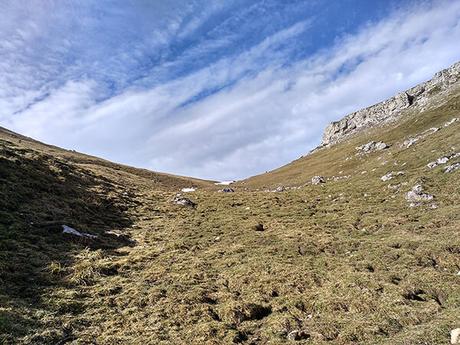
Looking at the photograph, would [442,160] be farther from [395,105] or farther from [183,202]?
[395,105]

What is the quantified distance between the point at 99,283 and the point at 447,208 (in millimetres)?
26523

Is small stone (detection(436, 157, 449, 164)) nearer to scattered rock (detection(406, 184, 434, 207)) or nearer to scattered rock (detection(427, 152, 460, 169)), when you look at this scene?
scattered rock (detection(427, 152, 460, 169))

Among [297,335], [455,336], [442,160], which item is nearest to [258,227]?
[297,335]

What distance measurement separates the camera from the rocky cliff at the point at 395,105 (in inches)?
4686

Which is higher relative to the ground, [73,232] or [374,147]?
[374,147]

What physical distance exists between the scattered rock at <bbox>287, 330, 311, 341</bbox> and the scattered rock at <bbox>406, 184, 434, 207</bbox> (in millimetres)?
22416

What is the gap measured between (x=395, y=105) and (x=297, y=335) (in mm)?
139885

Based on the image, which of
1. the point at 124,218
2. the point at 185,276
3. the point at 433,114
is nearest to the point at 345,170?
the point at 433,114

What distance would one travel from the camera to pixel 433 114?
8031cm

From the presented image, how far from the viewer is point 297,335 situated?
15086 mm

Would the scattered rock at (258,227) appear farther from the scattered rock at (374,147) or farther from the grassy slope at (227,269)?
the scattered rock at (374,147)

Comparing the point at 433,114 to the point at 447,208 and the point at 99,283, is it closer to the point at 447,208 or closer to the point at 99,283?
the point at 447,208

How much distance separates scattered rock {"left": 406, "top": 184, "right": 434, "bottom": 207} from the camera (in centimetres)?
3312

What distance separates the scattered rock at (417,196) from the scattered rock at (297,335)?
22416 millimetres
